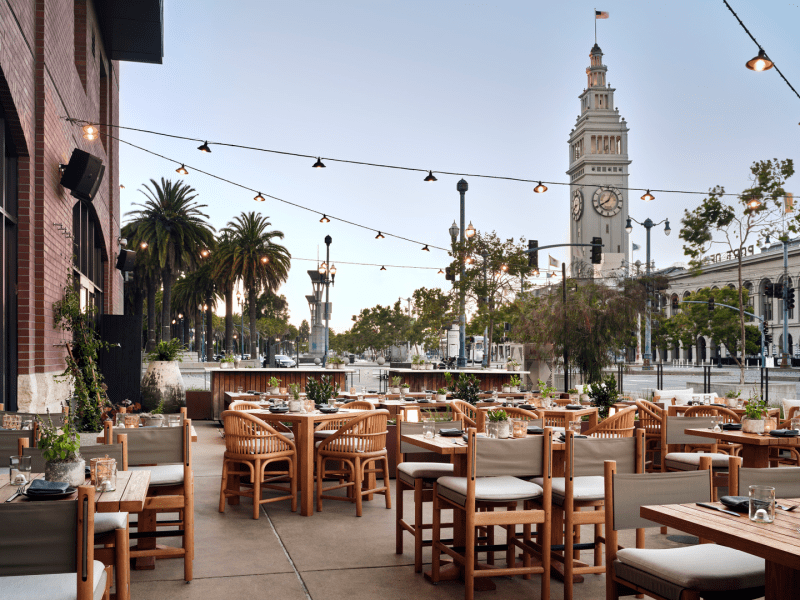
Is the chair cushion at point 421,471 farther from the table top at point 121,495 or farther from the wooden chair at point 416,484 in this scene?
the table top at point 121,495

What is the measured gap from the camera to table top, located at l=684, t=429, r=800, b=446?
7.29 m

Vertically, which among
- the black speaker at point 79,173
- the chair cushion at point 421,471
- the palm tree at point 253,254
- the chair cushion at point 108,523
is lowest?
the chair cushion at point 421,471

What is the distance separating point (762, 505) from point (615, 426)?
452cm

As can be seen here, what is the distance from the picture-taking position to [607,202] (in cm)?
10612

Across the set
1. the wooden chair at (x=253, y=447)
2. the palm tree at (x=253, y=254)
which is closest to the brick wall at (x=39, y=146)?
the wooden chair at (x=253, y=447)

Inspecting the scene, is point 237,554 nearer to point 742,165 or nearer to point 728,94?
point 728,94

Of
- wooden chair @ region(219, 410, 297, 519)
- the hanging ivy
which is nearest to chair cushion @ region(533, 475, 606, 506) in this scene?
wooden chair @ region(219, 410, 297, 519)

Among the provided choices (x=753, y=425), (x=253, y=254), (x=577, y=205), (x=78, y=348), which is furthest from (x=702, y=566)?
(x=577, y=205)

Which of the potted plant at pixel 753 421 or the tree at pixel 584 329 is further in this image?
the tree at pixel 584 329

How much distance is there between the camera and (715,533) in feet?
10.7

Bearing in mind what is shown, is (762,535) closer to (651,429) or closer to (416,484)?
(416,484)

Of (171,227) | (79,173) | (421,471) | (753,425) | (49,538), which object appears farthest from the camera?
(171,227)

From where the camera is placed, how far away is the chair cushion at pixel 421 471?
6172mm

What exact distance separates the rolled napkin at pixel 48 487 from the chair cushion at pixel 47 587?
0.56 metres
